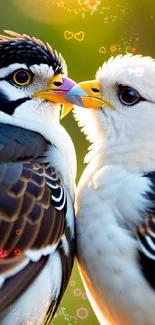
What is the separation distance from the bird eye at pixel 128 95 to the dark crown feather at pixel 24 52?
0.44 feet

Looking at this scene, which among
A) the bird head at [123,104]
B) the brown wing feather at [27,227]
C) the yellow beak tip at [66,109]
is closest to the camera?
the brown wing feather at [27,227]

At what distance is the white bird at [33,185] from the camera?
112cm

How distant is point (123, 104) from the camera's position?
131cm

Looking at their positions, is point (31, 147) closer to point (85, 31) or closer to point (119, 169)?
point (119, 169)

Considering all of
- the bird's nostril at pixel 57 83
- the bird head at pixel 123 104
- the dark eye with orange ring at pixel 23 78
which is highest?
the dark eye with orange ring at pixel 23 78

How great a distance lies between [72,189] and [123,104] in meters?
0.17

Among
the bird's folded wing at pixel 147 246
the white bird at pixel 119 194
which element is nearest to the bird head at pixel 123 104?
the white bird at pixel 119 194

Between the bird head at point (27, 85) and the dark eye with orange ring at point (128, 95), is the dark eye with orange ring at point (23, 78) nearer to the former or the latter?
the bird head at point (27, 85)

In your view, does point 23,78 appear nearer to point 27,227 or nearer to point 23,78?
point 23,78

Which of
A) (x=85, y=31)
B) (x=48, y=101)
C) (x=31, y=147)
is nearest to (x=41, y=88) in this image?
(x=48, y=101)

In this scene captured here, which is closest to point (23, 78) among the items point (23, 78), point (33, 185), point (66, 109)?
point (23, 78)

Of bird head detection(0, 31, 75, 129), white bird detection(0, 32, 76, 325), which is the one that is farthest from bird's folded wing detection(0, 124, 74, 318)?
bird head detection(0, 31, 75, 129)

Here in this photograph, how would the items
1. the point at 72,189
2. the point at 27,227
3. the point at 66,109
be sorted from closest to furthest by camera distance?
1. the point at 27,227
2. the point at 72,189
3. the point at 66,109

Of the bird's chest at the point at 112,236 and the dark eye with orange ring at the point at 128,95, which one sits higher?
the dark eye with orange ring at the point at 128,95
